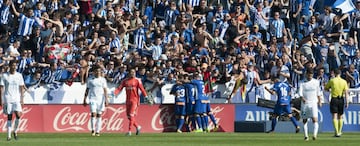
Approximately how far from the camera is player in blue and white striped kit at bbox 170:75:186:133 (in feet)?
135

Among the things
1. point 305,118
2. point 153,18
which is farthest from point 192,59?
point 305,118

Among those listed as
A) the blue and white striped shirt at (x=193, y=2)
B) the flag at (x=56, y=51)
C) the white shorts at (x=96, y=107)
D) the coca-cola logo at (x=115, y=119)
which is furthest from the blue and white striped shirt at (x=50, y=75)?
the blue and white striped shirt at (x=193, y=2)

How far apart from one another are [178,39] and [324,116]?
20.3 ft

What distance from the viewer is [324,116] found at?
142 ft

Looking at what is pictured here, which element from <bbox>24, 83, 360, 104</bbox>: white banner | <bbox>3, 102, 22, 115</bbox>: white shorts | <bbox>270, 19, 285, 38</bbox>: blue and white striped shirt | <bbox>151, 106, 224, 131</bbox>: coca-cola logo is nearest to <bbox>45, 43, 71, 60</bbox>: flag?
<bbox>24, 83, 360, 104</bbox>: white banner

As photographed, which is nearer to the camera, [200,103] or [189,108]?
[200,103]

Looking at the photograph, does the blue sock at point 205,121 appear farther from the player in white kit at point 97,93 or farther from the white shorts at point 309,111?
the white shorts at point 309,111

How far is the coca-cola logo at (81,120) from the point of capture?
40.9 metres

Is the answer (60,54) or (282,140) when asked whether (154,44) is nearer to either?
(60,54)

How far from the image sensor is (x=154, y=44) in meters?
44.0

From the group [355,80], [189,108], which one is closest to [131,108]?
[189,108]

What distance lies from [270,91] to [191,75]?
112 inches

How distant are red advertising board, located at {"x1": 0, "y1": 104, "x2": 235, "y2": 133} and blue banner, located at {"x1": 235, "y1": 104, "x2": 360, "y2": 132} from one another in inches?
23.5

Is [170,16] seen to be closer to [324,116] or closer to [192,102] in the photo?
[192,102]
